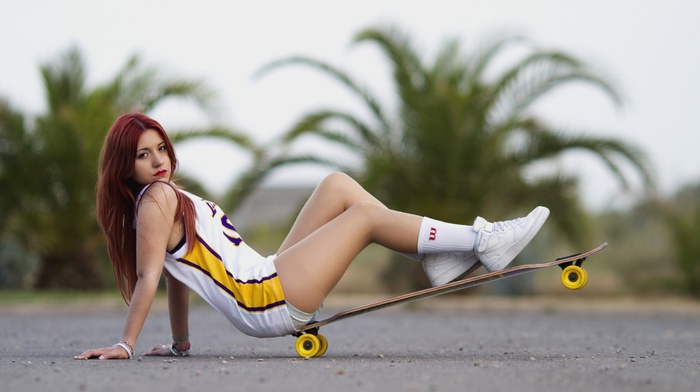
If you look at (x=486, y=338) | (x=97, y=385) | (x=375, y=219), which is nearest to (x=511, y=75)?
(x=486, y=338)

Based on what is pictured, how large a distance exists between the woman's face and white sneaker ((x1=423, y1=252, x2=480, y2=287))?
142cm

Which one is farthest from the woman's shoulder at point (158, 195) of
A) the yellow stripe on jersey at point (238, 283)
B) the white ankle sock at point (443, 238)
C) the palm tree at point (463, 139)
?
the palm tree at point (463, 139)

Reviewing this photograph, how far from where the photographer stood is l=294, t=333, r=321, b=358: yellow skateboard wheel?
506 cm

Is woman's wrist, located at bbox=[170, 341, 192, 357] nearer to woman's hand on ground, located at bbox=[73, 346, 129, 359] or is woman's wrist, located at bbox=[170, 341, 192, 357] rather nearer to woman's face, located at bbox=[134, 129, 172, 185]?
woman's hand on ground, located at bbox=[73, 346, 129, 359]

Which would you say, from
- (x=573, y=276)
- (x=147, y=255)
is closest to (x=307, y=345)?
(x=147, y=255)

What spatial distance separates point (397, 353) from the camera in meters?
5.84

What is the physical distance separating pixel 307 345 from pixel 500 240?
1141mm

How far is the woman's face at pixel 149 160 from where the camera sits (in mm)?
4918

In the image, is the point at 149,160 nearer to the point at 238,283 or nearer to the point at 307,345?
the point at 238,283

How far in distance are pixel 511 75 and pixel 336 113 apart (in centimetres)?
256

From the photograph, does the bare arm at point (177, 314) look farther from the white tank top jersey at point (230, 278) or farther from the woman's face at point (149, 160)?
the woman's face at point (149, 160)

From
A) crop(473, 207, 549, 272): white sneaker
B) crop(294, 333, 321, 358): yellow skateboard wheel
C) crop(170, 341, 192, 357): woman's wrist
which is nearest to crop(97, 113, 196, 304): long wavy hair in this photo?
crop(170, 341, 192, 357): woman's wrist

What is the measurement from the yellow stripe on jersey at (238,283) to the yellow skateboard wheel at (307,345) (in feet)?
0.95

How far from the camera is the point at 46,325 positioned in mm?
9188
